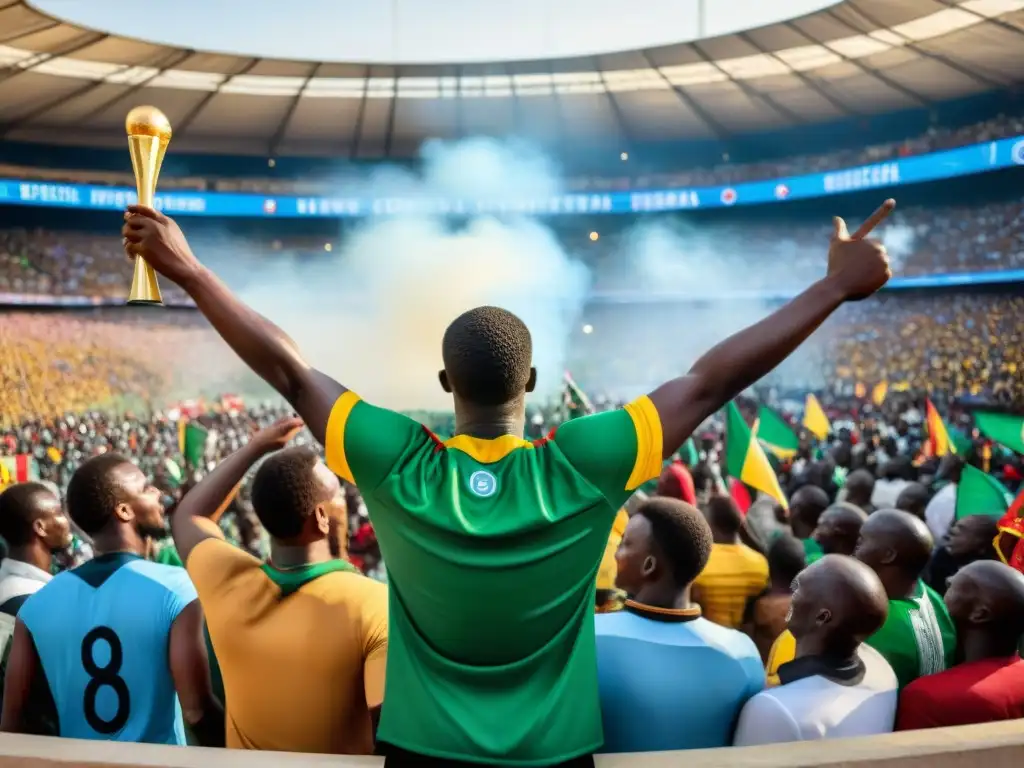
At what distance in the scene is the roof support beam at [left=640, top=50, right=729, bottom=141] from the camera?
2227 cm

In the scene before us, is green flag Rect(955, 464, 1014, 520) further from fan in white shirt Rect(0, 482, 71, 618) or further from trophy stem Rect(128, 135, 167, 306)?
trophy stem Rect(128, 135, 167, 306)

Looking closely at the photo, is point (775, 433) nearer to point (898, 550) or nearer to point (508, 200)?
point (898, 550)

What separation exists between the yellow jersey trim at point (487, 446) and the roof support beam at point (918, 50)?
18627 millimetres

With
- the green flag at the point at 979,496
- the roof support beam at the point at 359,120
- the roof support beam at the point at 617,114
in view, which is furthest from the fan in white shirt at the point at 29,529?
the roof support beam at the point at 359,120

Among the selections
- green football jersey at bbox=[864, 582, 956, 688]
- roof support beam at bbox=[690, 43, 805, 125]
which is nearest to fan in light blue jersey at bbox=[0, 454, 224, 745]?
green football jersey at bbox=[864, 582, 956, 688]

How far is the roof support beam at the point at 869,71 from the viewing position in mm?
19586

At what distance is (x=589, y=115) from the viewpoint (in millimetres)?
25516

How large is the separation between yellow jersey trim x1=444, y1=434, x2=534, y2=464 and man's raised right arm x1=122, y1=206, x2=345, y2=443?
0.22m

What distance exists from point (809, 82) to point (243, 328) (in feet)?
75.8

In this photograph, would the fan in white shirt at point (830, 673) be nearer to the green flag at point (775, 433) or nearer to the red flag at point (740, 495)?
the red flag at point (740, 495)

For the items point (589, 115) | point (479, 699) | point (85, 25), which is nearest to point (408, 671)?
point (479, 699)

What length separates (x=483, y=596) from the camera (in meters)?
1.64

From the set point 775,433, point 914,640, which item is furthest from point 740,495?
point 914,640

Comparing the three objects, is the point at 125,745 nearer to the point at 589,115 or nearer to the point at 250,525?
the point at 250,525
